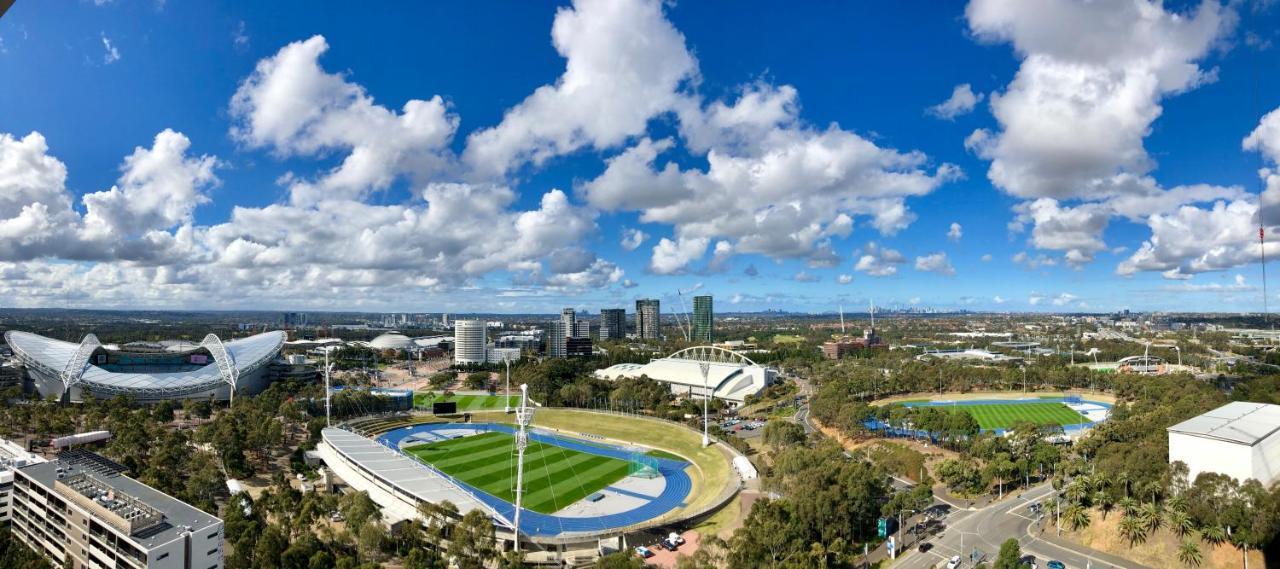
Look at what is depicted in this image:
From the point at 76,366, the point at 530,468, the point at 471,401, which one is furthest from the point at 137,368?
the point at 530,468

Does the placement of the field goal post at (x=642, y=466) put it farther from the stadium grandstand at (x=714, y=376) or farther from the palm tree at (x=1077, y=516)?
the palm tree at (x=1077, y=516)

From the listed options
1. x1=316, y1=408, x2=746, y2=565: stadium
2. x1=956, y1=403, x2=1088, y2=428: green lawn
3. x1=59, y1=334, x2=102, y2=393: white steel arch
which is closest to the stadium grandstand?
x1=316, y1=408, x2=746, y2=565: stadium

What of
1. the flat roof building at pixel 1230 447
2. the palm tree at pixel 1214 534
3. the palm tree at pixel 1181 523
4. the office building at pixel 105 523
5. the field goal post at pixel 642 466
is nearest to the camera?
the office building at pixel 105 523

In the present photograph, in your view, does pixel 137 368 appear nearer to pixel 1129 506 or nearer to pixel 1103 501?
pixel 1103 501

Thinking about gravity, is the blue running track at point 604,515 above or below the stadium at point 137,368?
below

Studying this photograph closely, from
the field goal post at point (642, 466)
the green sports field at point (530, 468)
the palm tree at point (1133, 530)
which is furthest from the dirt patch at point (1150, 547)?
the green sports field at point (530, 468)

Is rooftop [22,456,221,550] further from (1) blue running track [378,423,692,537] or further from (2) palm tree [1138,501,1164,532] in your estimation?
(2) palm tree [1138,501,1164,532]
